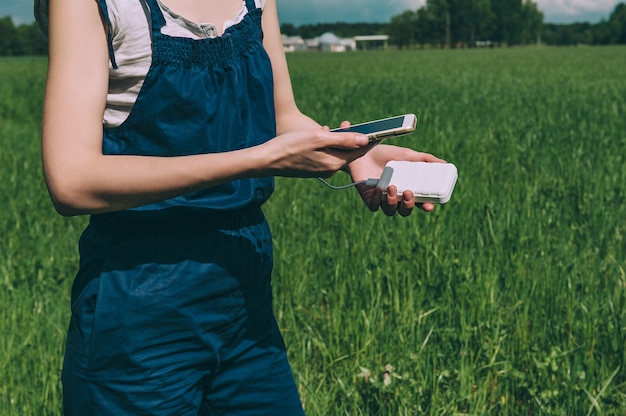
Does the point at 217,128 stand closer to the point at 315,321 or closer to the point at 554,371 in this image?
the point at 554,371

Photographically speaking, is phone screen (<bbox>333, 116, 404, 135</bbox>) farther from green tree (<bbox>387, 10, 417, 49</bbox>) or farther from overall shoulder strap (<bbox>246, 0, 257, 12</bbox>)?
green tree (<bbox>387, 10, 417, 49</bbox>)

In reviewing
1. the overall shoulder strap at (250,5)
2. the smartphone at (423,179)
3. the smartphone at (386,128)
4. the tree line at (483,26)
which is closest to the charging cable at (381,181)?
the smartphone at (423,179)

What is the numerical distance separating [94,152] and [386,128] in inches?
17.0

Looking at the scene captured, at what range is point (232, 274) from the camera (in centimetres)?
137

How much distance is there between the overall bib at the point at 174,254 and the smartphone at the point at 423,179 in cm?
24

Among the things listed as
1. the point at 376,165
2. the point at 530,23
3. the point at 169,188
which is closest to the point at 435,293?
the point at 376,165

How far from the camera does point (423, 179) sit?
142 cm

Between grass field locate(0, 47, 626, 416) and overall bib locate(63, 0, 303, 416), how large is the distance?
43.1 inches

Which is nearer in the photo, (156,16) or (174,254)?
(156,16)

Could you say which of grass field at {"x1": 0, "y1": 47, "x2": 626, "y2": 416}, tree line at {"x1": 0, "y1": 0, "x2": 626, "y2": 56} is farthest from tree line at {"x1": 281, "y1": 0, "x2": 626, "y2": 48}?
grass field at {"x1": 0, "y1": 47, "x2": 626, "y2": 416}

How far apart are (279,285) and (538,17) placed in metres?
129

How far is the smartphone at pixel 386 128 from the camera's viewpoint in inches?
47.5

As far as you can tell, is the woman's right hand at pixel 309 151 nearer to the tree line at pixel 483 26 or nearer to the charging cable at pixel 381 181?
the charging cable at pixel 381 181

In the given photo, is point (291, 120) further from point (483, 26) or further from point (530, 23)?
point (530, 23)
